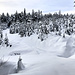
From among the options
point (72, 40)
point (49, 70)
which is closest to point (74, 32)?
point (72, 40)

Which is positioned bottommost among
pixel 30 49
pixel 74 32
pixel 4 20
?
pixel 30 49

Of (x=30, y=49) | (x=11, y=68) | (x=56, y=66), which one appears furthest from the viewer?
(x=30, y=49)

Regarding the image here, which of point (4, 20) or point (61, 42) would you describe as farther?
point (4, 20)

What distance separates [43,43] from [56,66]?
44.6 ft

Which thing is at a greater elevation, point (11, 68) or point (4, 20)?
point (4, 20)

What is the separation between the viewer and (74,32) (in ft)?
84.2

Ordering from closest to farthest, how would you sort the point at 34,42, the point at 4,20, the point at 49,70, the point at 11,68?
1. the point at 49,70
2. the point at 11,68
3. the point at 34,42
4. the point at 4,20

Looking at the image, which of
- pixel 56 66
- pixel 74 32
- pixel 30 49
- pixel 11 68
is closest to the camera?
pixel 56 66

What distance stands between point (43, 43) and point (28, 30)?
24.8 feet

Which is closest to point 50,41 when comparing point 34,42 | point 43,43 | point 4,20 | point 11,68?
point 43,43

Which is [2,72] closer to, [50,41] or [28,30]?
[50,41]

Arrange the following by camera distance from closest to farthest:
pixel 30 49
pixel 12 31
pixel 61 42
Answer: pixel 30 49
pixel 61 42
pixel 12 31

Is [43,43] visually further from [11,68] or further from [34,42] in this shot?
[11,68]

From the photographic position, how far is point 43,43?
21344 millimetres
